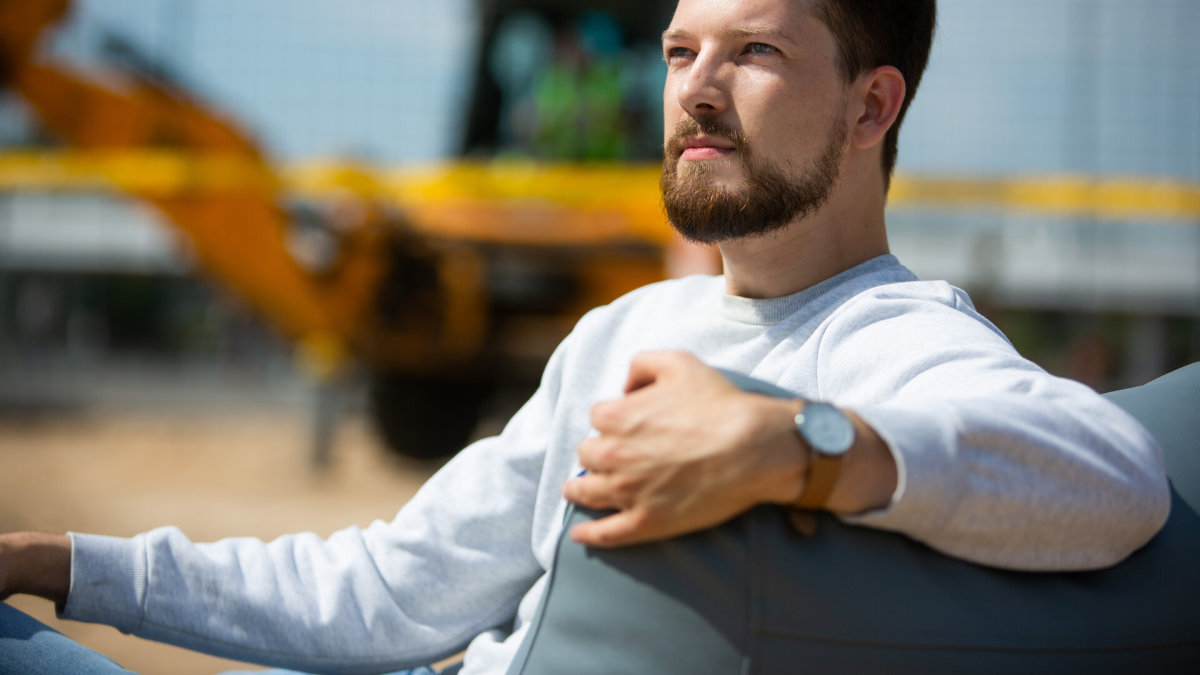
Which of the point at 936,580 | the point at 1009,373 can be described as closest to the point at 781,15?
the point at 1009,373

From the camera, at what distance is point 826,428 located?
0.67 meters

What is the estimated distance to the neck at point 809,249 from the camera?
1.02m

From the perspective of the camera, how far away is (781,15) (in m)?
0.96

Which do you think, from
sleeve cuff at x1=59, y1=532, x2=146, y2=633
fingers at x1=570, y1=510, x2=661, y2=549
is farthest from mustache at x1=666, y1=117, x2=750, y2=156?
sleeve cuff at x1=59, y1=532, x2=146, y2=633

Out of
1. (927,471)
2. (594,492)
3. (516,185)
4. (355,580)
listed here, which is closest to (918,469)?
(927,471)

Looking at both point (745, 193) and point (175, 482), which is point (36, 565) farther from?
point (175, 482)

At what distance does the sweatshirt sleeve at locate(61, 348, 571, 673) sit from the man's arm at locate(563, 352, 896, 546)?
0.38 m

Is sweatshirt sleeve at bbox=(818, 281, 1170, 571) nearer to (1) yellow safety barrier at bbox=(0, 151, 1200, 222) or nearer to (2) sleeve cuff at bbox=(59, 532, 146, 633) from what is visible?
(2) sleeve cuff at bbox=(59, 532, 146, 633)

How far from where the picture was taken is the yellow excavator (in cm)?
484

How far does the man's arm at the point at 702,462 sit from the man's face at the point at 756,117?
328 millimetres

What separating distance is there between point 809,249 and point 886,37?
0.25 meters

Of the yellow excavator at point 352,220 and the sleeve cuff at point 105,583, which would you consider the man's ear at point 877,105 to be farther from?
the yellow excavator at point 352,220

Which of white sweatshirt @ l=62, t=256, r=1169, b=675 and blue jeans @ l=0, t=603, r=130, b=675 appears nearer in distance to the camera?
white sweatshirt @ l=62, t=256, r=1169, b=675

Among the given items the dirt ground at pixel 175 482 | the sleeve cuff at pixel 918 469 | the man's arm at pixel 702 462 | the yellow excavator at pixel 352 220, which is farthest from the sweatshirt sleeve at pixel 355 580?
the yellow excavator at pixel 352 220
